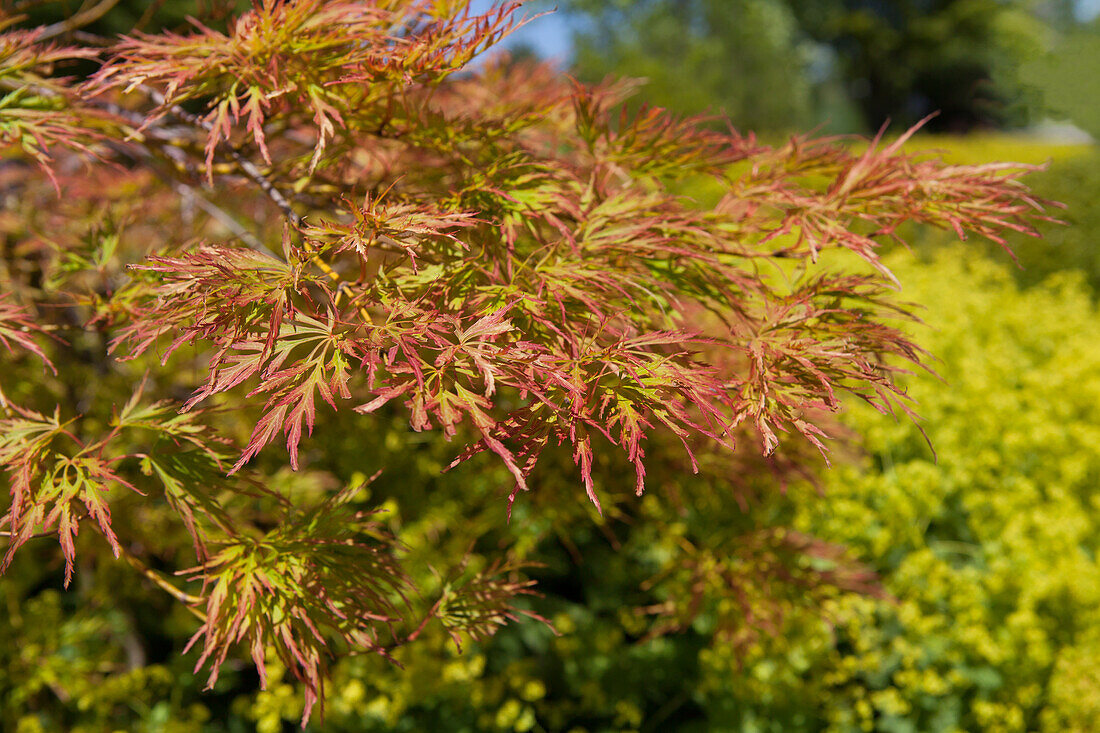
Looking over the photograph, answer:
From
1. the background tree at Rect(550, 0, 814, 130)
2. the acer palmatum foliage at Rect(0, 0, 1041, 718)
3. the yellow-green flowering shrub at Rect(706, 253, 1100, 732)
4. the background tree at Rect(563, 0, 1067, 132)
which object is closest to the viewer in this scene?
the acer palmatum foliage at Rect(0, 0, 1041, 718)

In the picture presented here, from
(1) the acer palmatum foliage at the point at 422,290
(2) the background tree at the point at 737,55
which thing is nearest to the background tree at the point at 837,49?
(2) the background tree at the point at 737,55

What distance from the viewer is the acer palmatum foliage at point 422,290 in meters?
0.98

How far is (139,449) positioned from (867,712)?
2527mm

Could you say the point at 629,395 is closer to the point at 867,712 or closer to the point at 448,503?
the point at 448,503

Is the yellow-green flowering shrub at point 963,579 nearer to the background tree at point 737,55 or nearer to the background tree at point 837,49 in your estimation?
the background tree at point 737,55

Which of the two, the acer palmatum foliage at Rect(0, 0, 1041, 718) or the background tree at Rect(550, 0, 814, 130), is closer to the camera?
the acer palmatum foliage at Rect(0, 0, 1041, 718)

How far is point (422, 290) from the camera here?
114 centimetres

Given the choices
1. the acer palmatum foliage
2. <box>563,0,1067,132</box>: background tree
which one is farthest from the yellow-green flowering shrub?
<box>563,0,1067,132</box>: background tree

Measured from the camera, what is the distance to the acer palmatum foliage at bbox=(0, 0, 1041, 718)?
3.23 ft

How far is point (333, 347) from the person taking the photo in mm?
993

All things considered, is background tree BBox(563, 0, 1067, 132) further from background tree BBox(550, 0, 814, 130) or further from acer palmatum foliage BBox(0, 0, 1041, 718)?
acer palmatum foliage BBox(0, 0, 1041, 718)

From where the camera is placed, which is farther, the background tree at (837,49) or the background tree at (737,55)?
the background tree at (837,49)

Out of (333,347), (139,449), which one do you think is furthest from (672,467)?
(139,449)

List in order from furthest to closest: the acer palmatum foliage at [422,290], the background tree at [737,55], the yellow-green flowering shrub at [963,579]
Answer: the background tree at [737,55] → the yellow-green flowering shrub at [963,579] → the acer palmatum foliage at [422,290]
